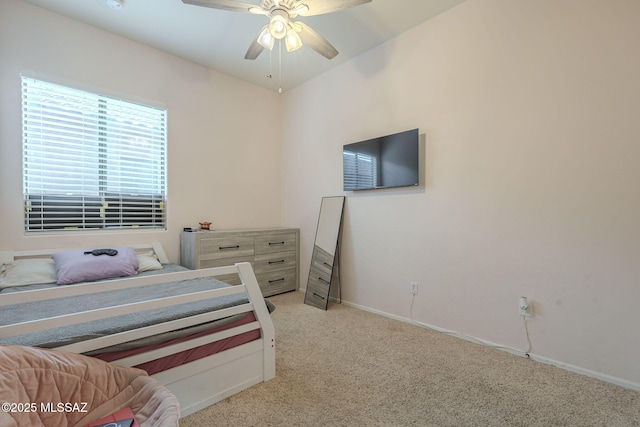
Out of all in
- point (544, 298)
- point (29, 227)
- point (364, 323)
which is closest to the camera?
point (544, 298)

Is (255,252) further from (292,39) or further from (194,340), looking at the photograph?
(292,39)

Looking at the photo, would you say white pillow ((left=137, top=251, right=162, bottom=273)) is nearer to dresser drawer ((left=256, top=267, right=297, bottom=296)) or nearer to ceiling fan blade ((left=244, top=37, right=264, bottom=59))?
dresser drawer ((left=256, top=267, right=297, bottom=296))

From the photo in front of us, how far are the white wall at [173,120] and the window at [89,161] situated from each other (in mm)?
90

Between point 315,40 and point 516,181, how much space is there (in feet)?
6.11

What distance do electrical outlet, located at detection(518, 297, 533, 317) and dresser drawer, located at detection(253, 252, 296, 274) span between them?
2577mm

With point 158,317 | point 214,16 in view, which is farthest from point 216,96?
point 158,317

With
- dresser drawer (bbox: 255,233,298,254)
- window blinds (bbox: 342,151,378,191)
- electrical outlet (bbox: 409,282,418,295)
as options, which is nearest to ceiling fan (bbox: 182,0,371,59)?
window blinds (bbox: 342,151,378,191)

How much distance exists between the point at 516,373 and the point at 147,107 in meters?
4.09

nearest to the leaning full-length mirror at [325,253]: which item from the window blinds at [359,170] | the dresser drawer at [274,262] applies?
the window blinds at [359,170]

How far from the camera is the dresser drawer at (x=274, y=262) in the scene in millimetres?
3551

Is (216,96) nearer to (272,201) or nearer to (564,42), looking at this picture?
(272,201)

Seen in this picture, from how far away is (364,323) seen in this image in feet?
9.25

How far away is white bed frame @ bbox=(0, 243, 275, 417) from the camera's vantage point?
3.99ft

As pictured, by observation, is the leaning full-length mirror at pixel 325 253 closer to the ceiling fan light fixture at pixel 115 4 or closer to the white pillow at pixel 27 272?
the white pillow at pixel 27 272
